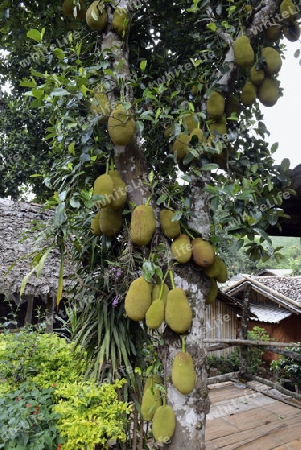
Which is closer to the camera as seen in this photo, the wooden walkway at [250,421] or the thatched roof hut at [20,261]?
the wooden walkway at [250,421]

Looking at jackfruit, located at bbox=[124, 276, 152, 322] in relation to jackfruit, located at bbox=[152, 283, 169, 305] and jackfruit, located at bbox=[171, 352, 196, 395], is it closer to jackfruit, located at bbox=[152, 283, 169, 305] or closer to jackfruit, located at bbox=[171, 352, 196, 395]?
jackfruit, located at bbox=[152, 283, 169, 305]

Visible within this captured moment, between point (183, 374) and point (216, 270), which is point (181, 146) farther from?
point (183, 374)

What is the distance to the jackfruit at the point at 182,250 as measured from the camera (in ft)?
5.25

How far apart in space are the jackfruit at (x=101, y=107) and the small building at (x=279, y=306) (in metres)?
7.17

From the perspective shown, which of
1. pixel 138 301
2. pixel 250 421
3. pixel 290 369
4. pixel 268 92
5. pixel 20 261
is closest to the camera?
pixel 138 301

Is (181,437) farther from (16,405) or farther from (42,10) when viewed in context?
(42,10)

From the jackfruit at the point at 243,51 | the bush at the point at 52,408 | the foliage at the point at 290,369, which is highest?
the jackfruit at the point at 243,51

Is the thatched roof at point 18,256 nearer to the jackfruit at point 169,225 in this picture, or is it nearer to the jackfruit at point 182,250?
the jackfruit at point 169,225

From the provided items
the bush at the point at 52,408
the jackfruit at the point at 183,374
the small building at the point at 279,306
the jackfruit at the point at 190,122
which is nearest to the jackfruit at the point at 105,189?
the jackfruit at the point at 190,122

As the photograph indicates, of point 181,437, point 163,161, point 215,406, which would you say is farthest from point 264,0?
point 215,406

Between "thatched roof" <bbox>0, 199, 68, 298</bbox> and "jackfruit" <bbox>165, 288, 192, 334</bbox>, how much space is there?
319 cm

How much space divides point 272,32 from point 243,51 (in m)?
0.44

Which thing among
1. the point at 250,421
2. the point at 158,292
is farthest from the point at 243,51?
the point at 250,421

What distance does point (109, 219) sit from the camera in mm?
1824
